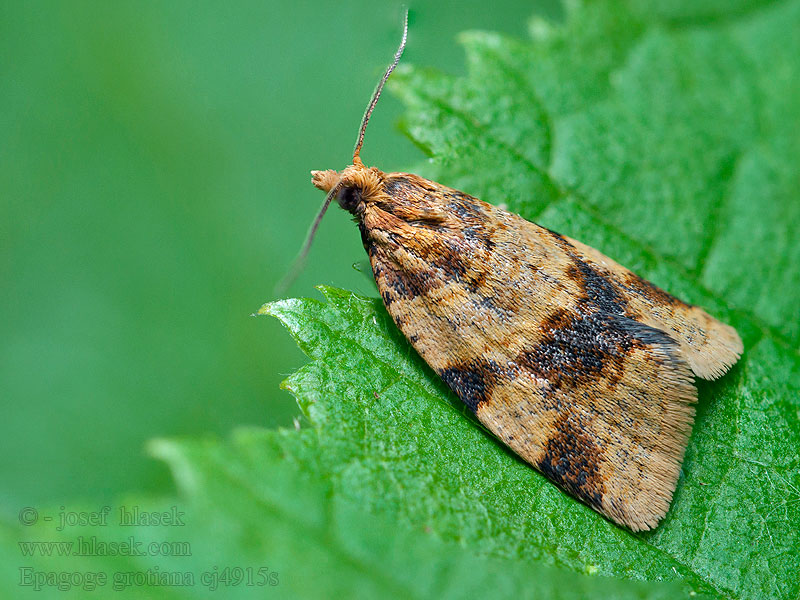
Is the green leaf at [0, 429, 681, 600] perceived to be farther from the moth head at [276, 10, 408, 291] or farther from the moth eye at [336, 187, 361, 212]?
the moth eye at [336, 187, 361, 212]

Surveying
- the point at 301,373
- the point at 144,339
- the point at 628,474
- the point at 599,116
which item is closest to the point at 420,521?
the point at 301,373

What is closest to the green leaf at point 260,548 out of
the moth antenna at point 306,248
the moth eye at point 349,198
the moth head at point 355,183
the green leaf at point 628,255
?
the green leaf at point 628,255

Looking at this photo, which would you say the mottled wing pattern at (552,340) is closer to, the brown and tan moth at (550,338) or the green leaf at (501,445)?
the brown and tan moth at (550,338)

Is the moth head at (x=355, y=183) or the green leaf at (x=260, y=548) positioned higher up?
the moth head at (x=355, y=183)

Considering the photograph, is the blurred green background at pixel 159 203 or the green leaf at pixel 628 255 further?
the blurred green background at pixel 159 203

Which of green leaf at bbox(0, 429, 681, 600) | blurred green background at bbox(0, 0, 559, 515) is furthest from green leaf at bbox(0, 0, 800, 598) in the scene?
blurred green background at bbox(0, 0, 559, 515)

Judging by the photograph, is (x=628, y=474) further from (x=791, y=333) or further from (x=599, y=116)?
(x=599, y=116)

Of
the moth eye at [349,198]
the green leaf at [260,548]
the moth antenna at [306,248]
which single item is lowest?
the green leaf at [260,548]
